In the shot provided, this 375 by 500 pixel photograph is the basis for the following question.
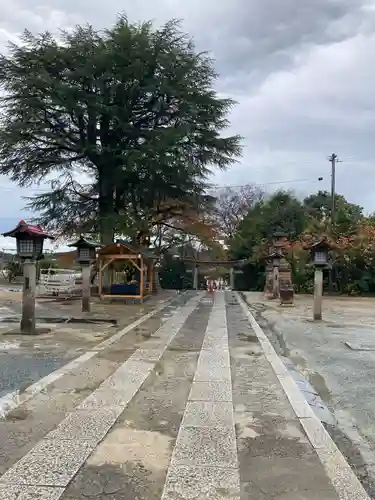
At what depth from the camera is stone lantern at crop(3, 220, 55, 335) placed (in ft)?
31.6

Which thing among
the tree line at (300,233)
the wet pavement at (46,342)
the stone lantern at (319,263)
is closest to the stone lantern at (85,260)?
the wet pavement at (46,342)

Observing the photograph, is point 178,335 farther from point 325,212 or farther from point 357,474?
point 325,212

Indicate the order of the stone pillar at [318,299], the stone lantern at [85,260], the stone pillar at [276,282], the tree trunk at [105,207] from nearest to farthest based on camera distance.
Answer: the stone pillar at [318,299], the stone lantern at [85,260], the tree trunk at [105,207], the stone pillar at [276,282]

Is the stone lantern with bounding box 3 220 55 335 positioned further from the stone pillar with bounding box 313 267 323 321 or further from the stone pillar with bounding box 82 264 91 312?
the stone pillar with bounding box 313 267 323 321

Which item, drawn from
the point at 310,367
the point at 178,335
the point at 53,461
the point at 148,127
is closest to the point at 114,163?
the point at 148,127

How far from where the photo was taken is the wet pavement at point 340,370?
Answer: 404 centimetres

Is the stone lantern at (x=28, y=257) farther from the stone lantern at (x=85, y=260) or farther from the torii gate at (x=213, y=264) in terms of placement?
the torii gate at (x=213, y=264)

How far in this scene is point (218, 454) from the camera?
357 centimetres

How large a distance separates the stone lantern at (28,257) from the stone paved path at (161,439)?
3.26 m

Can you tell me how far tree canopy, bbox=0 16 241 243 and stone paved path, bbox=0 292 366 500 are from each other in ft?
50.3

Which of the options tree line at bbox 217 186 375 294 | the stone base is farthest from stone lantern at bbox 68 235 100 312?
tree line at bbox 217 186 375 294

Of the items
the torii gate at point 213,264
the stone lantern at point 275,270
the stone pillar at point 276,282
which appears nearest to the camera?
the stone lantern at point 275,270

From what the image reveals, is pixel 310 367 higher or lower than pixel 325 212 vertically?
lower

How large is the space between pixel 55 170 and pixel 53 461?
21.6 m
